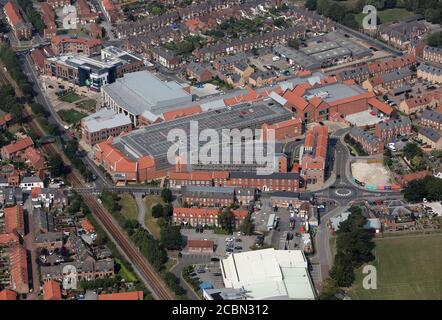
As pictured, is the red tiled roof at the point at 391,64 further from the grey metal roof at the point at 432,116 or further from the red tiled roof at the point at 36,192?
the red tiled roof at the point at 36,192

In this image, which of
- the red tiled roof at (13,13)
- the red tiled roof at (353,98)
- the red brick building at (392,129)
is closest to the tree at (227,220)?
the red brick building at (392,129)

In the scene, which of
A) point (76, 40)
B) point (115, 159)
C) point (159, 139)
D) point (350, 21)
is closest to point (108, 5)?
point (76, 40)

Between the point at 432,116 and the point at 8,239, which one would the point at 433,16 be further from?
the point at 8,239

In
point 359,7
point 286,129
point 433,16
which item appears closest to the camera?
point 286,129

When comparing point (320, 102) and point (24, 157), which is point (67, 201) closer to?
point (24, 157)

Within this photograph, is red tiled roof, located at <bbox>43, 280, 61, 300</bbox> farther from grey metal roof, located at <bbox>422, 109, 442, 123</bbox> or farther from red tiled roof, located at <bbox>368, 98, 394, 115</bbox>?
grey metal roof, located at <bbox>422, 109, 442, 123</bbox>

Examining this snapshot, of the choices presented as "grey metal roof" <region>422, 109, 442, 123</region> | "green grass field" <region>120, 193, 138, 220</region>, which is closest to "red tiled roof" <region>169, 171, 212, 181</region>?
"green grass field" <region>120, 193, 138, 220</region>
